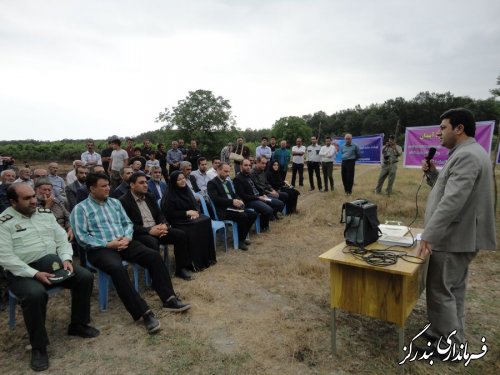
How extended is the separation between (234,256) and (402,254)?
297cm

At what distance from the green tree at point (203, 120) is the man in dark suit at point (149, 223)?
32647mm

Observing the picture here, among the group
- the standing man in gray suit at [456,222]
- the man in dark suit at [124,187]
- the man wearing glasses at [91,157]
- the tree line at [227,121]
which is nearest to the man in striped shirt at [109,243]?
the man in dark suit at [124,187]

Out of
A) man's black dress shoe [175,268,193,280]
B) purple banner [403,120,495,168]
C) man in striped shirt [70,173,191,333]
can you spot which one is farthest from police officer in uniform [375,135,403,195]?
man in striped shirt [70,173,191,333]

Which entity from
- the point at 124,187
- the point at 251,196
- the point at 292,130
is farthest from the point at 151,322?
the point at 292,130

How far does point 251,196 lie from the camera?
622 centimetres

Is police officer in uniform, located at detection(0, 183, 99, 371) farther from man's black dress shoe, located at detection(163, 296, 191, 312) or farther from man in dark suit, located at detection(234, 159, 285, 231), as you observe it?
man in dark suit, located at detection(234, 159, 285, 231)

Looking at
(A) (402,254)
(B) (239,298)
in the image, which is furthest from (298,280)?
(A) (402,254)

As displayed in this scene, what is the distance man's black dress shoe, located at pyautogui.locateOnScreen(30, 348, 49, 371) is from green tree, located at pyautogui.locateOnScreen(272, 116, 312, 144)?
174 feet

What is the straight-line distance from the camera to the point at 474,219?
236cm

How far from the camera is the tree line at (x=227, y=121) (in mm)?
34688

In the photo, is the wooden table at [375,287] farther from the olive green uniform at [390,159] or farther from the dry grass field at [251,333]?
the olive green uniform at [390,159]

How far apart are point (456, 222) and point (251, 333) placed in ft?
6.43

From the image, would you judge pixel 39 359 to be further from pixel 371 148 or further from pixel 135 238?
pixel 371 148

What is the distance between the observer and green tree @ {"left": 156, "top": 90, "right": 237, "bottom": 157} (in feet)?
121
